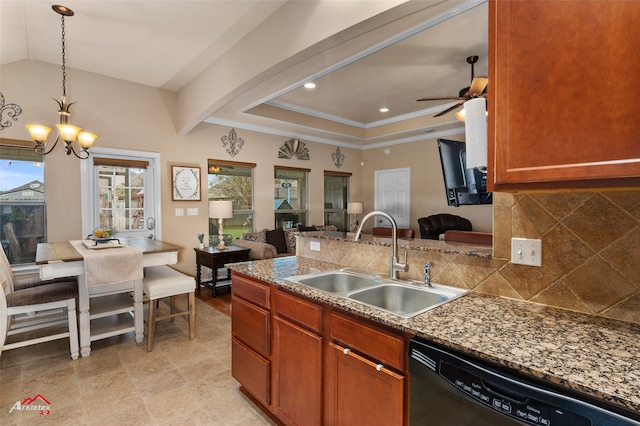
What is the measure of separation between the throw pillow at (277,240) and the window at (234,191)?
1.59ft

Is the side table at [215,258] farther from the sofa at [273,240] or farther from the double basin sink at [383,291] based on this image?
the double basin sink at [383,291]

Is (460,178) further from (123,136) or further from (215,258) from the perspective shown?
(123,136)

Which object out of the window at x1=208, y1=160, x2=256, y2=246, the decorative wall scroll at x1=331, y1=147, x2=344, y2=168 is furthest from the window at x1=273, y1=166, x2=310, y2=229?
the decorative wall scroll at x1=331, y1=147, x2=344, y2=168

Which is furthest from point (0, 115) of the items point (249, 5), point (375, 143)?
point (375, 143)

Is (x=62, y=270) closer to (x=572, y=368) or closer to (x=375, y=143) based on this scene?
(x=572, y=368)

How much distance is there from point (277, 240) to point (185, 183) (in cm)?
174

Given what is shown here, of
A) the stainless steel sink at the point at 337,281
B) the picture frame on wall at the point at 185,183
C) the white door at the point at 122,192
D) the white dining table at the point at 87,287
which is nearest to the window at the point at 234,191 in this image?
the picture frame on wall at the point at 185,183

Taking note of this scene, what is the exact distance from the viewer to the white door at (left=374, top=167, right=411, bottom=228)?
6.88 m

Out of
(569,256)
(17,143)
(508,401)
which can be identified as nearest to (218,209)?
(17,143)

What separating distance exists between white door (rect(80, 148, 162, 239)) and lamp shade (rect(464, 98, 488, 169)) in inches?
171

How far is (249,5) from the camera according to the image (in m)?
2.53

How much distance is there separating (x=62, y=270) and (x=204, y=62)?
258cm

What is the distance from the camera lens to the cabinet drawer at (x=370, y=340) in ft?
3.84

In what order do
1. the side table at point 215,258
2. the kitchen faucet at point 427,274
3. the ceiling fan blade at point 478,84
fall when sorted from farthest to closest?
1. the side table at point 215,258
2. the ceiling fan blade at point 478,84
3. the kitchen faucet at point 427,274
